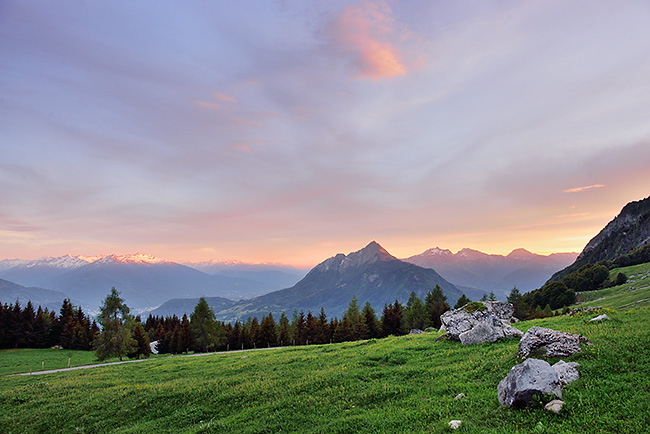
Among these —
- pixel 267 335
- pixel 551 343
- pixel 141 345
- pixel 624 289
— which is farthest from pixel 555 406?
pixel 624 289

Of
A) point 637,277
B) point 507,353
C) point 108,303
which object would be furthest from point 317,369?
point 637,277

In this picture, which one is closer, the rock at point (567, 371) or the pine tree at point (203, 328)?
the rock at point (567, 371)

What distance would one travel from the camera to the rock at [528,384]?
11.1m

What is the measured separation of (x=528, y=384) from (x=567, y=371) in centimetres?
306

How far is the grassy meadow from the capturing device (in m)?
10.7

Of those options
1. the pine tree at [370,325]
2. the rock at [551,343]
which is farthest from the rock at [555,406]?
the pine tree at [370,325]

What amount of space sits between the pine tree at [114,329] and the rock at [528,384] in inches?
2621

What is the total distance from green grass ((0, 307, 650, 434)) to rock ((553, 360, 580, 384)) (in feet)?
0.80

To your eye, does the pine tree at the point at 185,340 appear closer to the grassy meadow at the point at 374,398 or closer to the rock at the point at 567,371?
the grassy meadow at the point at 374,398

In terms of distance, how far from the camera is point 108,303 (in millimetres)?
57062

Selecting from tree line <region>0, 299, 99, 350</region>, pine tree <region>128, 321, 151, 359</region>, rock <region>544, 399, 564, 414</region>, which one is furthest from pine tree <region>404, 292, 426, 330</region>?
tree line <region>0, 299, 99, 350</region>

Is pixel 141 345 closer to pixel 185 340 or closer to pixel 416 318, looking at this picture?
pixel 185 340

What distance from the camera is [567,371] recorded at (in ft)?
41.5

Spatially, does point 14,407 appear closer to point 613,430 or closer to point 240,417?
point 240,417
